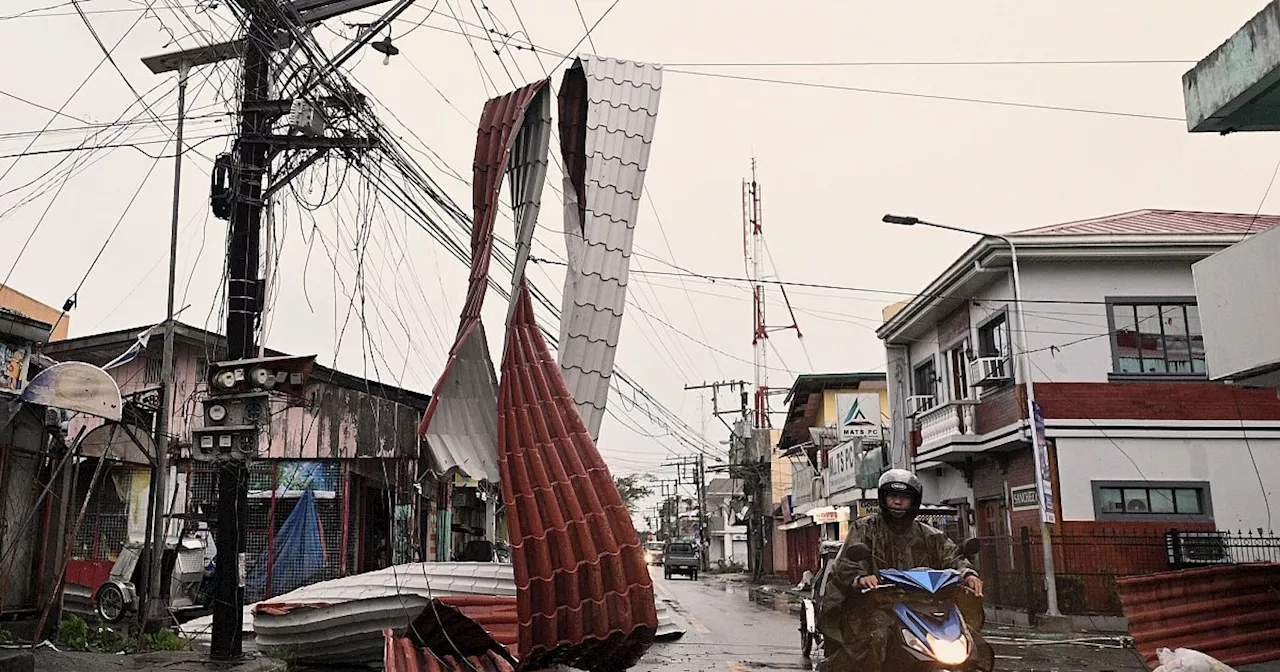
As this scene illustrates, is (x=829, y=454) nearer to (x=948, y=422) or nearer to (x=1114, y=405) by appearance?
(x=948, y=422)

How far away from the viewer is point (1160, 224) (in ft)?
72.3

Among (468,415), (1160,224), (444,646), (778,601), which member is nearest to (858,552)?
(468,415)

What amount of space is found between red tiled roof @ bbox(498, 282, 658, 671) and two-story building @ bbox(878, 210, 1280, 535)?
14691mm

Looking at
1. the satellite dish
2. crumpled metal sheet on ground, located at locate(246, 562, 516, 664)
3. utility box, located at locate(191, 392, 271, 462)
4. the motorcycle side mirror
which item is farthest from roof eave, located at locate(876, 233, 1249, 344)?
the satellite dish

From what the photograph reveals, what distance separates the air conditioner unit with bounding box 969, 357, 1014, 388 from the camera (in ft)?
69.2

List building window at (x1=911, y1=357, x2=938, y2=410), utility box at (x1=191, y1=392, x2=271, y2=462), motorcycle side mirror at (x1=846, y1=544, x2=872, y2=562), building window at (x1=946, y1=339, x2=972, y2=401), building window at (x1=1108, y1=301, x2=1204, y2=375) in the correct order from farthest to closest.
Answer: building window at (x1=911, y1=357, x2=938, y2=410) → building window at (x1=946, y1=339, x2=972, y2=401) → building window at (x1=1108, y1=301, x2=1204, y2=375) → utility box at (x1=191, y1=392, x2=271, y2=462) → motorcycle side mirror at (x1=846, y1=544, x2=872, y2=562)

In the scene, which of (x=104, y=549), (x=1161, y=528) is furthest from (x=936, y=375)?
(x=104, y=549)

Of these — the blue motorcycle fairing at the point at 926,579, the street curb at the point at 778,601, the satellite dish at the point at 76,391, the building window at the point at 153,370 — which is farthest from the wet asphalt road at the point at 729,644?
the building window at the point at 153,370

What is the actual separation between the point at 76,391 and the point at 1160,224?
68.8ft

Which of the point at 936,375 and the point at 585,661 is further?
the point at 936,375

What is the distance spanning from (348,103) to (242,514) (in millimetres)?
5259

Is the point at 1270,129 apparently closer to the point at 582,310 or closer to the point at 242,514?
the point at 582,310

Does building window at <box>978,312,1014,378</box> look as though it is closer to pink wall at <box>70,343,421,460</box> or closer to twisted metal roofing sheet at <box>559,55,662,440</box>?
pink wall at <box>70,343,421,460</box>

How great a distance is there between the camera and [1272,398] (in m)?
19.8
